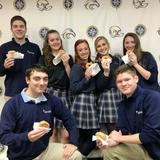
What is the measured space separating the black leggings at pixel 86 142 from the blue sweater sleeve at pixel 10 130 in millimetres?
847

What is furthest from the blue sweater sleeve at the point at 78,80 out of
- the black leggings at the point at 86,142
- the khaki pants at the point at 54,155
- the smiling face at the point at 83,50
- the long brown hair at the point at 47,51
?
the khaki pants at the point at 54,155

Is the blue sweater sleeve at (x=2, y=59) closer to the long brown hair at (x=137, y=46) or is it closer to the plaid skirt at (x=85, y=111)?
the plaid skirt at (x=85, y=111)

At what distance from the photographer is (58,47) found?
292 cm

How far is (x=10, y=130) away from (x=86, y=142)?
36.0 inches

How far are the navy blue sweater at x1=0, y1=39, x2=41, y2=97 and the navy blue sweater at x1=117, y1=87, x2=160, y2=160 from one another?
995mm

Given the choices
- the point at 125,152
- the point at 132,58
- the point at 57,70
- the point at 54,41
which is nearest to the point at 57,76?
the point at 57,70

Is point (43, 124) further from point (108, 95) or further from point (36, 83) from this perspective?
point (108, 95)

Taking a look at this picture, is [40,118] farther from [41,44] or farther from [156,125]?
[41,44]

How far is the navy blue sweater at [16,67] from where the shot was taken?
2.92 metres

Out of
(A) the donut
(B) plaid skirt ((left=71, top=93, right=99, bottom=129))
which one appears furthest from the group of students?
(A) the donut

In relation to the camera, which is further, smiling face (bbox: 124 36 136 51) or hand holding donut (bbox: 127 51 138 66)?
smiling face (bbox: 124 36 136 51)

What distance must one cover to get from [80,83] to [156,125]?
850 mm

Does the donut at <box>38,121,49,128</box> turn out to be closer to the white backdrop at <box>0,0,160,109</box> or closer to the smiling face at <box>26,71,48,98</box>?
the smiling face at <box>26,71,48,98</box>

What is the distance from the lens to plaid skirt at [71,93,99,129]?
9.12 feet
